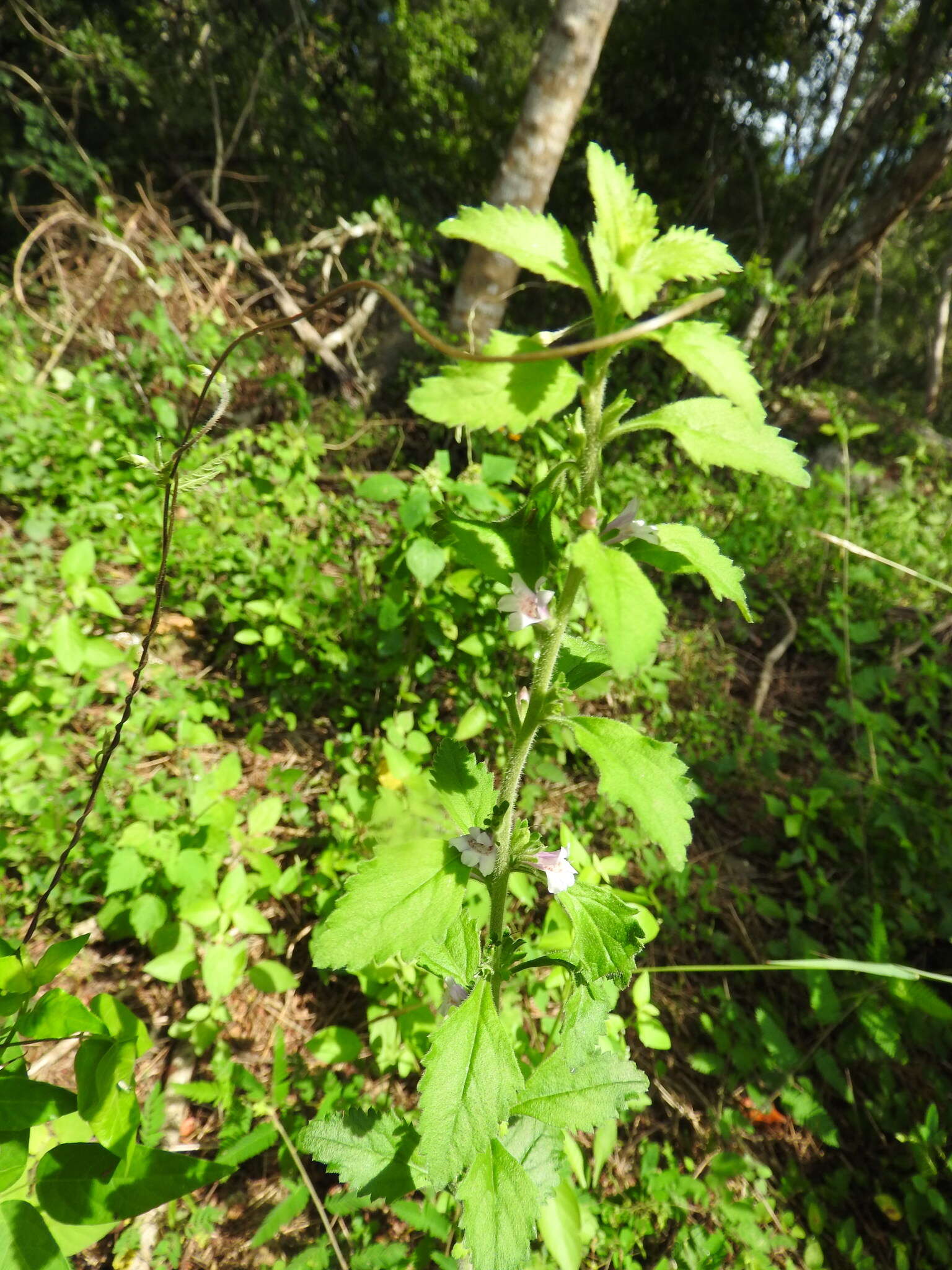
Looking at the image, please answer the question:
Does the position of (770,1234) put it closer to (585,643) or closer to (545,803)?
(545,803)

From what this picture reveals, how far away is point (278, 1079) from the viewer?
4.89ft

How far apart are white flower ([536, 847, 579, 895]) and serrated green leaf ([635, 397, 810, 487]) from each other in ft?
2.15

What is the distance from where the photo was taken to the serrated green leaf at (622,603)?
0.65m

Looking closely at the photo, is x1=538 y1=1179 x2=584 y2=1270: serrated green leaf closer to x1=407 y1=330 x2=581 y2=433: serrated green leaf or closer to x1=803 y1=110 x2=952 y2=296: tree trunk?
x1=407 y1=330 x2=581 y2=433: serrated green leaf

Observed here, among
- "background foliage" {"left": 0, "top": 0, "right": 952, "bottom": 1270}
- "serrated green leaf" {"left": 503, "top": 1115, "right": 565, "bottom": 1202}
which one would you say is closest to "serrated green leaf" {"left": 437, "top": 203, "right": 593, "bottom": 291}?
Answer: "background foliage" {"left": 0, "top": 0, "right": 952, "bottom": 1270}

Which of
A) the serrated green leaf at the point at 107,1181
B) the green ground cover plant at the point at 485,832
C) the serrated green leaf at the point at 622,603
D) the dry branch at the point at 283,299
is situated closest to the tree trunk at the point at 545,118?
the dry branch at the point at 283,299

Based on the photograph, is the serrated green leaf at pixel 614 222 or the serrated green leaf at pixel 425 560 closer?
the serrated green leaf at pixel 614 222

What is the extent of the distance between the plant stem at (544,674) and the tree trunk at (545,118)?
3.30 metres

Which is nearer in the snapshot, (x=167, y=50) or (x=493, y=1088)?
(x=493, y=1088)

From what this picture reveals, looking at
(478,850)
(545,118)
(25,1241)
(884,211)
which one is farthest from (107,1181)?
(884,211)

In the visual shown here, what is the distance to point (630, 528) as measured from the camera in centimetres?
88

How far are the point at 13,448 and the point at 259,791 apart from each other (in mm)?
2272

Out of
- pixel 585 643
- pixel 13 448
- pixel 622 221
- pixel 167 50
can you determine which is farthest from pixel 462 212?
pixel 167 50

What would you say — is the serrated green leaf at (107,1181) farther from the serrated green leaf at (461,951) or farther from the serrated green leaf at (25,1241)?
Answer: the serrated green leaf at (461,951)
